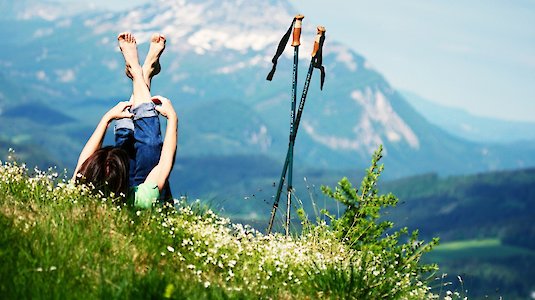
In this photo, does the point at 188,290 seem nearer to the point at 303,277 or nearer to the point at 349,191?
the point at 303,277

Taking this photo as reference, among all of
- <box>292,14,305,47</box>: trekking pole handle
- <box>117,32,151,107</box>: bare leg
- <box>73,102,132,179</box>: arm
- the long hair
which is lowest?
the long hair

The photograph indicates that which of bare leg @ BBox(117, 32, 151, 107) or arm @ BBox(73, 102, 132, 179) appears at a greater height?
bare leg @ BBox(117, 32, 151, 107)

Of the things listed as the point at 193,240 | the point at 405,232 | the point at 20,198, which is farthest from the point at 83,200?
the point at 405,232

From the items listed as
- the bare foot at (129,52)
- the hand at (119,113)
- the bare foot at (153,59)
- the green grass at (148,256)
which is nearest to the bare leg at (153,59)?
the bare foot at (153,59)

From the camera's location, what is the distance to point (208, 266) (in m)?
5.51

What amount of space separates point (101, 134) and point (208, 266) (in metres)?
2.69

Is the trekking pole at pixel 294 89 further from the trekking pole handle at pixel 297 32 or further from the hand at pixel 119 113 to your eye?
the hand at pixel 119 113

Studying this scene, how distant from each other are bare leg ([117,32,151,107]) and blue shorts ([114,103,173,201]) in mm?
157

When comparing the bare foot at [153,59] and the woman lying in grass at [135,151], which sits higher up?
the bare foot at [153,59]

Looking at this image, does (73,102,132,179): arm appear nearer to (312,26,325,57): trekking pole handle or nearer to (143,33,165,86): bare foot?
(143,33,165,86): bare foot

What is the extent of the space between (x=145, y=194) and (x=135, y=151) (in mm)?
934

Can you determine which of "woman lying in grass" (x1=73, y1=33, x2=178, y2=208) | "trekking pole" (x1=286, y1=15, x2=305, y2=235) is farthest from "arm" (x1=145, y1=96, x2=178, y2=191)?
"trekking pole" (x1=286, y1=15, x2=305, y2=235)

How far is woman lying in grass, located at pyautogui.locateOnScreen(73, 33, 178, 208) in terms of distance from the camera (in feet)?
22.2

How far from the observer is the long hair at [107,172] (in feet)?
21.9
